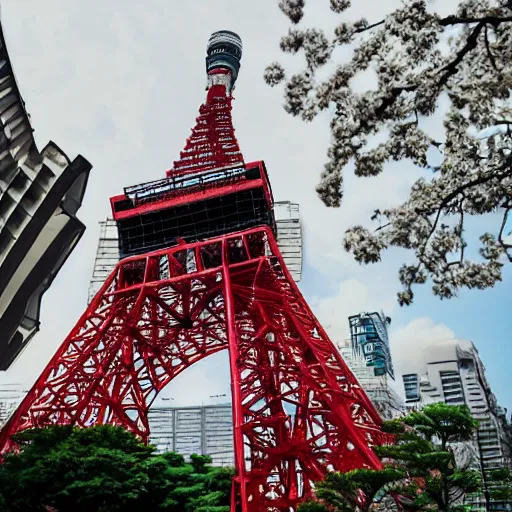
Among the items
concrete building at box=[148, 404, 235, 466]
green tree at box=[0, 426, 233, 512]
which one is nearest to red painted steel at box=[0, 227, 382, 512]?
green tree at box=[0, 426, 233, 512]

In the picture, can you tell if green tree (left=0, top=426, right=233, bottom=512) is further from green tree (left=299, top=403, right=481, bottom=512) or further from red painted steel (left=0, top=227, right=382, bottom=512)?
green tree (left=299, top=403, right=481, bottom=512)

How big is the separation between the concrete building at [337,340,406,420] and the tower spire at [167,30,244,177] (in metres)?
13.9

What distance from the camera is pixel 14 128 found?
385 inches

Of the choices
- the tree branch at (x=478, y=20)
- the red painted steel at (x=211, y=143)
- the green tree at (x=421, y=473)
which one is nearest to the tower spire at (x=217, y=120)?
the red painted steel at (x=211, y=143)

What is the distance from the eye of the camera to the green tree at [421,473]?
990cm

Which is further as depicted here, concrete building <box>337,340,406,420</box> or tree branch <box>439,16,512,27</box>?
concrete building <box>337,340,406,420</box>

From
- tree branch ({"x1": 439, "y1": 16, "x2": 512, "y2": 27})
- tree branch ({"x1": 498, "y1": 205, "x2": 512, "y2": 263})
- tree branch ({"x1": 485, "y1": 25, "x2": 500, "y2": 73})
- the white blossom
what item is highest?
the white blossom

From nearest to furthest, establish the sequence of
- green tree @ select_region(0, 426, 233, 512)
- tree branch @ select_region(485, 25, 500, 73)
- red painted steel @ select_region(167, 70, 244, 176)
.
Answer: tree branch @ select_region(485, 25, 500, 73) < green tree @ select_region(0, 426, 233, 512) < red painted steel @ select_region(167, 70, 244, 176)

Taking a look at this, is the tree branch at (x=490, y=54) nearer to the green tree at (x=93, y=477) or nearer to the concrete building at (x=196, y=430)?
the green tree at (x=93, y=477)

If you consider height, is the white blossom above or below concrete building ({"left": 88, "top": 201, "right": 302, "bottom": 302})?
below

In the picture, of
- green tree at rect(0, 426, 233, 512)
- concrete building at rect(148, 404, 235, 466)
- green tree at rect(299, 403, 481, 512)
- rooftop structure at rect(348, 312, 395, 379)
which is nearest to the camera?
green tree at rect(299, 403, 481, 512)

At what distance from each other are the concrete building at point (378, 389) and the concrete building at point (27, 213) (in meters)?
18.4

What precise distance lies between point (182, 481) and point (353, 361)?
27.5 m

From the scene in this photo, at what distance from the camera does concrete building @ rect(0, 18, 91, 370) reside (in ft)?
31.3
